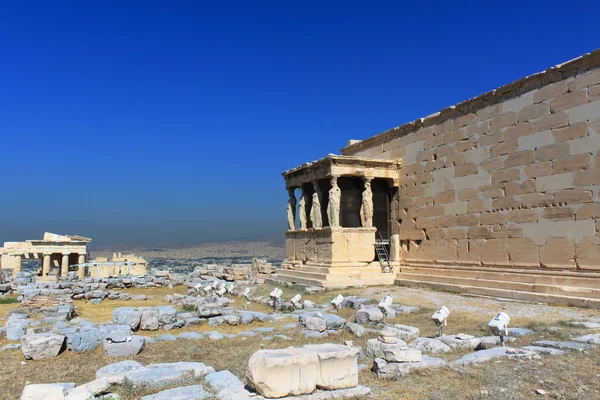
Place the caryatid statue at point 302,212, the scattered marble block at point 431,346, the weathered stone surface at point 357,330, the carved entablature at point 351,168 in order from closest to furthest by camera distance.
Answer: the scattered marble block at point 431,346 < the weathered stone surface at point 357,330 < the carved entablature at point 351,168 < the caryatid statue at point 302,212

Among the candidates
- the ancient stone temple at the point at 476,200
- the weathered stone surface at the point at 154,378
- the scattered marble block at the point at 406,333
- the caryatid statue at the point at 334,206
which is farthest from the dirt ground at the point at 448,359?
the caryatid statue at the point at 334,206

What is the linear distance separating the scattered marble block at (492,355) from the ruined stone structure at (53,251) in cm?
2602

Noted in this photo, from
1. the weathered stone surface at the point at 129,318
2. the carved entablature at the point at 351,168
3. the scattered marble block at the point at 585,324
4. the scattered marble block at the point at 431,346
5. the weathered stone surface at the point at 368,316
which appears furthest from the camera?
the carved entablature at the point at 351,168

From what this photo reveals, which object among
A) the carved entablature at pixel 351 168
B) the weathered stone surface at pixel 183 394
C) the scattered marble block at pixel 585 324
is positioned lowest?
the weathered stone surface at pixel 183 394

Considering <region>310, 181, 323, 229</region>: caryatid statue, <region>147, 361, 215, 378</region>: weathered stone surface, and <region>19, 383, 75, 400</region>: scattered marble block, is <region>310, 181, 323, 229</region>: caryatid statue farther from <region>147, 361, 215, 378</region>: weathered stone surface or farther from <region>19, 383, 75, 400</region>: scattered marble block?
<region>19, 383, 75, 400</region>: scattered marble block

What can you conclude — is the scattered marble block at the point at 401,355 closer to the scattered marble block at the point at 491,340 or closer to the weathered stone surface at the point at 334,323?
the scattered marble block at the point at 491,340

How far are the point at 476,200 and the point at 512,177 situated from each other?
147 cm

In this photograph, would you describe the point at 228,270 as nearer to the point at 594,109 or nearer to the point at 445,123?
the point at 445,123

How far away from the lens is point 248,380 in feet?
17.1

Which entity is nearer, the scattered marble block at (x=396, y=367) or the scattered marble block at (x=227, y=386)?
the scattered marble block at (x=227, y=386)

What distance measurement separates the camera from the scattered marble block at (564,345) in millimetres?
6727

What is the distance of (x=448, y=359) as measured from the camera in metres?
6.58

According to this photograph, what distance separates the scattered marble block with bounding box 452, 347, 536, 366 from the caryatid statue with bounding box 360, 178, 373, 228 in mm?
10917

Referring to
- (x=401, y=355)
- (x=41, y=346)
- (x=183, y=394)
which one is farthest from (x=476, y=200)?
(x=41, y=346)
